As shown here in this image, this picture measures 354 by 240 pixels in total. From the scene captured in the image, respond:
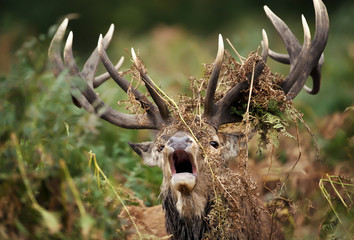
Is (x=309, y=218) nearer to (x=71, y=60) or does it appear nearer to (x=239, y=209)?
(x=239, y=209)

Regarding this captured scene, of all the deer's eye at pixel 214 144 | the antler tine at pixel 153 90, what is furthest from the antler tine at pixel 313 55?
the antler tine at pixel 153 90

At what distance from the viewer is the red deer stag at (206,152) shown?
4.55 meters

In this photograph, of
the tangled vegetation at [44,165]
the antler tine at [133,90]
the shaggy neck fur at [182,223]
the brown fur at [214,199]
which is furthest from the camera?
the antler tine at [133,90]

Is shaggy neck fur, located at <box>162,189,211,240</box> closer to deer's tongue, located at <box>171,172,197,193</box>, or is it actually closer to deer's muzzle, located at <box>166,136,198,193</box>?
deer's muzzle, located at <box>166,136,198,193</box>

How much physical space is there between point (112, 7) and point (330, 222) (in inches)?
681

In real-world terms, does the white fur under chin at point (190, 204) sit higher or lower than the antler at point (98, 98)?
lower

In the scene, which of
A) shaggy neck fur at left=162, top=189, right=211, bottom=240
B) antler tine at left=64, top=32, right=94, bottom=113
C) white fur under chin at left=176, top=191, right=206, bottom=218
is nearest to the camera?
white fur under chin at left=176, top=191, right=206, bottom=218

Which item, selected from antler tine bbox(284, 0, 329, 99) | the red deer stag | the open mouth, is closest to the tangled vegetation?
the red deer stag

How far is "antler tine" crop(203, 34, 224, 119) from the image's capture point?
486 centimetres

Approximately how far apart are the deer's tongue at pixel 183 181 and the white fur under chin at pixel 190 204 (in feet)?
1.01

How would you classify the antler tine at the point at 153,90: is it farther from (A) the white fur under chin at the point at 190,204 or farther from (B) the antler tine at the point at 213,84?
(A) the white fur under chin at the point at 190,204

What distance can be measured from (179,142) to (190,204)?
627 mm

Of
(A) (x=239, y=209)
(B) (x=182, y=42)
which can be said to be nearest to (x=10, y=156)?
(A) (x=239, y=209)

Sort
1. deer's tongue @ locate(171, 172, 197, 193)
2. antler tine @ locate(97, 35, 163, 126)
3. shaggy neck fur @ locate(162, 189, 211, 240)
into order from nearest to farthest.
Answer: deer's tongue @ locate(171, 172, 197, 193)
shaggy neck fur @ locate(162, 189, 211, 240)
antler tine @ locate(97, 35, 163, 126)
